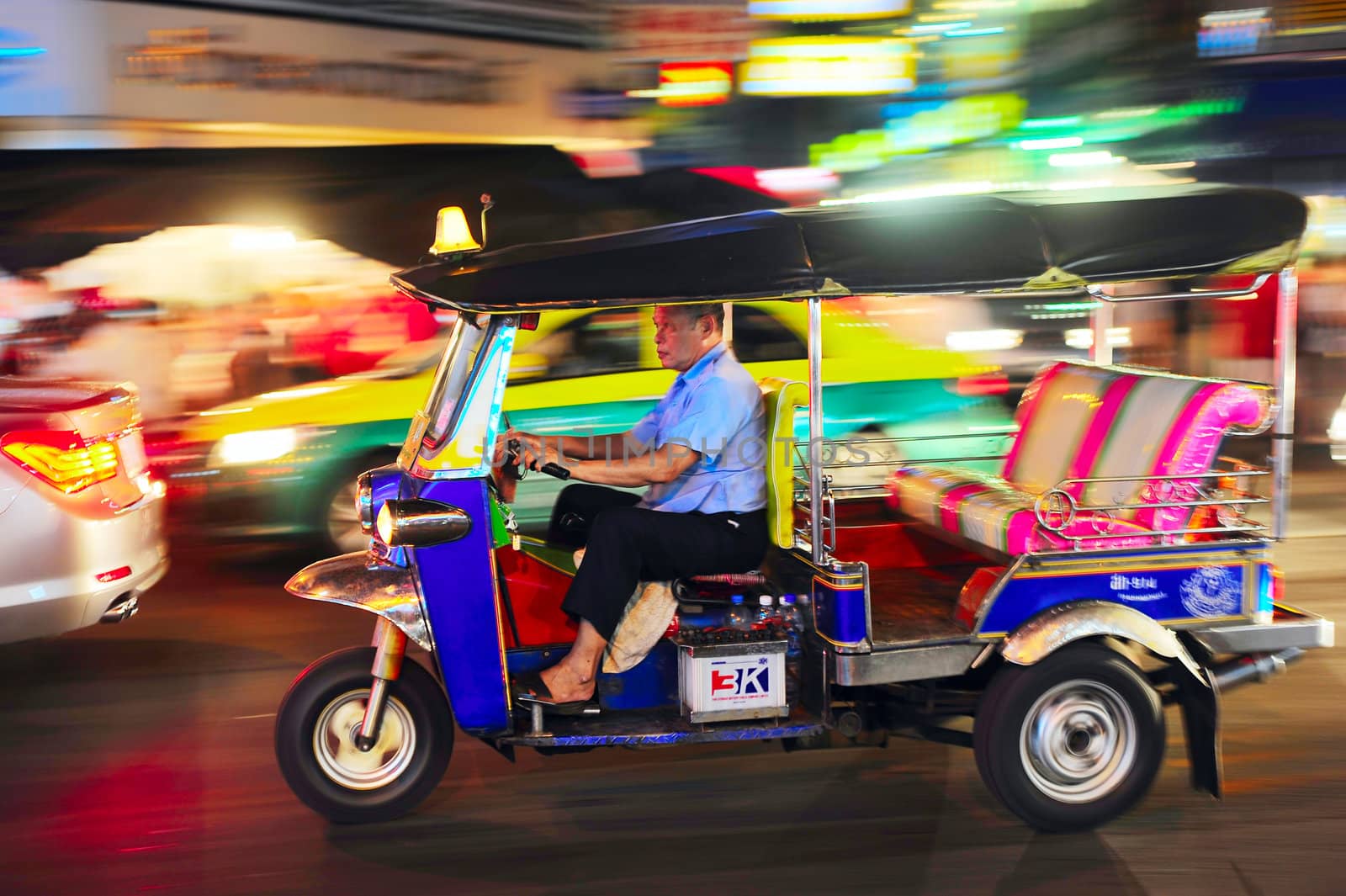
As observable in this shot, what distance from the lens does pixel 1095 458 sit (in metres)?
5.25

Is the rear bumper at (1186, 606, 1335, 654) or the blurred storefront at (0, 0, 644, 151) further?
the blurred storefront at (0, 0, 644, 151)

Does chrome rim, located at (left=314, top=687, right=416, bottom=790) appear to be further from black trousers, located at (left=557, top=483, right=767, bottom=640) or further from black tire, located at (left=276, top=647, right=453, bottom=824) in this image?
black trousers, located at (left=557, top=483, right=767, bottom=640)

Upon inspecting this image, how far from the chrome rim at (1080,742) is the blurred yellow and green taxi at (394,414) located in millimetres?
3608

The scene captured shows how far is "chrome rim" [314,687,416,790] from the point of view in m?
4.39

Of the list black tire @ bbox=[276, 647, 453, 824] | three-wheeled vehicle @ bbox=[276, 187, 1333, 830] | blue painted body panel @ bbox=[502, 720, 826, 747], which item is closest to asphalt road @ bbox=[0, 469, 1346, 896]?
black tire @ bbox=[276, 647, 453, 824]

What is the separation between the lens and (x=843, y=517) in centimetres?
570

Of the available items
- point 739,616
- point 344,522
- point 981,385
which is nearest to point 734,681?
point 739,616

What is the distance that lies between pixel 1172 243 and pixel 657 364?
4.35 m

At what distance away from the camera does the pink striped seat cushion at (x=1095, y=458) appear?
467cm

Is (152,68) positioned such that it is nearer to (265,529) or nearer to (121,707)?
(265,529)

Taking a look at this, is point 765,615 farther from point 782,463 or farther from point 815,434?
point 815,434

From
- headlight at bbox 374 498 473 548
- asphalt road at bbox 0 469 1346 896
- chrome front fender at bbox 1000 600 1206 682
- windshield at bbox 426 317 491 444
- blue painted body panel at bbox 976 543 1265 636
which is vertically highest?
windshield at bbox 426 317 491 444

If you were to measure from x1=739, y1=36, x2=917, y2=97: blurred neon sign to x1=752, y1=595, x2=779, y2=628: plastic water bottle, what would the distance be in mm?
11414

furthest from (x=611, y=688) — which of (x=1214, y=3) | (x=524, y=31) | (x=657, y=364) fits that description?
(x=1214, y=3)
